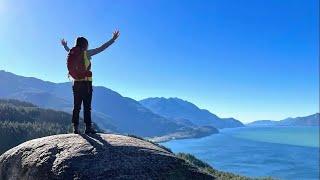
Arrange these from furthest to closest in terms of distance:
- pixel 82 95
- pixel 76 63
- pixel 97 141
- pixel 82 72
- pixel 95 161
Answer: pixel 82 95 < pixel 82 72 < pixel 76 63 < pixel 97 141 < pixel 95 161

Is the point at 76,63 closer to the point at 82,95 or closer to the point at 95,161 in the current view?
the point at 82,95

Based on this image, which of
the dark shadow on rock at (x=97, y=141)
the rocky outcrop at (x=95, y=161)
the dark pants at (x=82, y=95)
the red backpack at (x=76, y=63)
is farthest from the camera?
the dark pants at (x=82, y=95)

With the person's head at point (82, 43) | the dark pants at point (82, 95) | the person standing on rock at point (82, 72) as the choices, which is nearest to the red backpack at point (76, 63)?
the person standing on rock at point (82, 72)

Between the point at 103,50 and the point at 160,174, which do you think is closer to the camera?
the point at 160,174

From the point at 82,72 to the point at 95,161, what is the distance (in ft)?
10.8

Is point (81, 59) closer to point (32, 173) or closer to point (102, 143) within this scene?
point (102, 143)

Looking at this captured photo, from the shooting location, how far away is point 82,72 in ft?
43.8

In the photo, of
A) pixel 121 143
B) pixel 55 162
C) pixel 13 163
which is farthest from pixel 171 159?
pixel 13 163

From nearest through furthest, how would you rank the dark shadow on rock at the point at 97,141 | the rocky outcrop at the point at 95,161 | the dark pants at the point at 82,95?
the rocky outcrop at the point at 95,161
the dark shadow on rock at the point at 97,141
the dark pants at the point at 82,95

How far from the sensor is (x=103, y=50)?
14297 millimetres

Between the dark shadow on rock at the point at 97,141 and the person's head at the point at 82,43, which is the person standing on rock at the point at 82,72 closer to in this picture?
the person's head at the point at 82,43

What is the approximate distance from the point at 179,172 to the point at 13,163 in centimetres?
Result: 567

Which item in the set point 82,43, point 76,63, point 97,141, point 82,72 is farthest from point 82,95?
point 97,141

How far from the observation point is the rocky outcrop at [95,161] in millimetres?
10906
